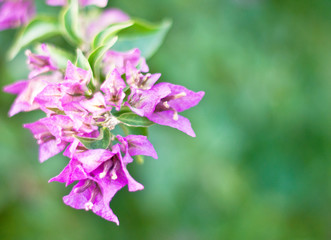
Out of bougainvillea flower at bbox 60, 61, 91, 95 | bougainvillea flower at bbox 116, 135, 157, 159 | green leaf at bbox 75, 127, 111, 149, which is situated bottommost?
green leaf at bbox 75, 127, 111, 149

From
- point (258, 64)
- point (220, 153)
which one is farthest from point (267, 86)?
point (220, 153)

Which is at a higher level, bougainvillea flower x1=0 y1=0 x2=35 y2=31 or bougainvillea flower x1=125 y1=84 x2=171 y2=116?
bougainvillea flower x1=125 y1=84 x2=171 y2=116

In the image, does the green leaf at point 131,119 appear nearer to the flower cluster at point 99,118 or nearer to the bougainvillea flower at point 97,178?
the flower cluster at point 99,118

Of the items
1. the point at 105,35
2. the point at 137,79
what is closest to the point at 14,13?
the point at 105,35

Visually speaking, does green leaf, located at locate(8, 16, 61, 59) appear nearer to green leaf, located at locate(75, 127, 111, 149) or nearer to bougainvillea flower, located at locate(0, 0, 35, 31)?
bougainvillea flower, located at locate(0, 0, 35, 31)

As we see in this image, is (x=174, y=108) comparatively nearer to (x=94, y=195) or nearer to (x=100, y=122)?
(x=100, y=122)

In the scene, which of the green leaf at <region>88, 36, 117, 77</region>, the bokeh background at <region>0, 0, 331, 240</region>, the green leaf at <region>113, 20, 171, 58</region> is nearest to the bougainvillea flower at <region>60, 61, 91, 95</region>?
the green leaf at <region>88, 36, 117, 77</region>

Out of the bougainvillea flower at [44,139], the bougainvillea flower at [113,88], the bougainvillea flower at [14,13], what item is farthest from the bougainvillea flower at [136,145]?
the bougainvillea flower at [14,13]
